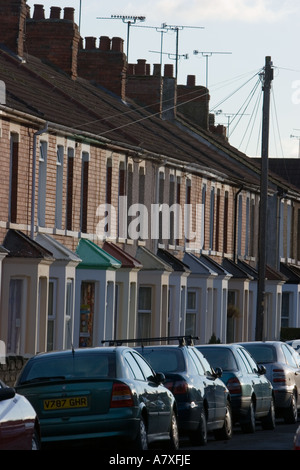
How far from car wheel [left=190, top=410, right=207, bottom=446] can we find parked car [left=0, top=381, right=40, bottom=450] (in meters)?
6.03

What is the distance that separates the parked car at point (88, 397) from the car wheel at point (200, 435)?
313 cm

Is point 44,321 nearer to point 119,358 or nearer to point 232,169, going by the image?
point 119,358

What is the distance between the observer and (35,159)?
3030 cm

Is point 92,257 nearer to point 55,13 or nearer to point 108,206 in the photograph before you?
point 108,206

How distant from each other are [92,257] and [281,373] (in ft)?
25.3

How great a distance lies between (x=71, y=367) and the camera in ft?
54.0

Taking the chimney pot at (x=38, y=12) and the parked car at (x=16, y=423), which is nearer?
the parked car at (x=16, y=423)

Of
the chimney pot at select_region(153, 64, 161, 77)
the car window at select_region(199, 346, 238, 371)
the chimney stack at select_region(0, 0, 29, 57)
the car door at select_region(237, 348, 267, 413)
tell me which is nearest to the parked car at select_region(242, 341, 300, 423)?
the car door at select_region(237, 348, 267, 413)

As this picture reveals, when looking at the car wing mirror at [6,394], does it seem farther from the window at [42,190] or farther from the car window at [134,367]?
the window at [42,190]

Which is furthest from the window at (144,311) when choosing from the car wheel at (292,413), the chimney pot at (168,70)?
the chimney pot at (168,70)

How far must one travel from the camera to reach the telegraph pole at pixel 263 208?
37.2 m

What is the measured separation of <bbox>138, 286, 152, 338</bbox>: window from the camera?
37.8 metres

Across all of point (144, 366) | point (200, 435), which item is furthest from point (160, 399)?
point (200, 435)
